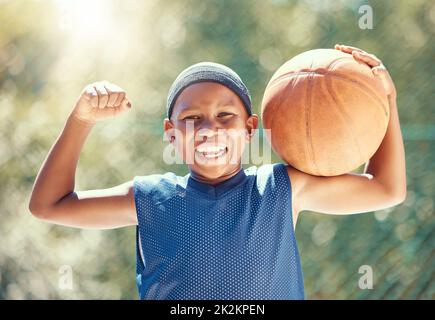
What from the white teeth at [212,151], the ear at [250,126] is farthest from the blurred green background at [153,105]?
the white teeth at [212,151]

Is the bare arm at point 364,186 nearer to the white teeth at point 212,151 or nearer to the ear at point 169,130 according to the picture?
the white teeth at point 212,151

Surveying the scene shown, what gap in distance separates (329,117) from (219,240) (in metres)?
0.38

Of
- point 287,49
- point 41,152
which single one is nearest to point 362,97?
point 287,49

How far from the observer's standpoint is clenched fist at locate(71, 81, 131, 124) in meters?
1.72

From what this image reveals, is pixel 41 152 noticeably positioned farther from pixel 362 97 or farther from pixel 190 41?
pixel 362 97

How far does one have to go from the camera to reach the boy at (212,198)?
5.38 ft

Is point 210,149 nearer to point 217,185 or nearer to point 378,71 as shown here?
point 217,185

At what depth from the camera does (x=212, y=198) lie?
1710 millimetres

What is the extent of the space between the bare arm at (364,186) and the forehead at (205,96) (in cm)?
23

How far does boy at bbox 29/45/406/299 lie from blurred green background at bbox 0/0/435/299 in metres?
1.75

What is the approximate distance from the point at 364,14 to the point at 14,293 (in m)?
2.19

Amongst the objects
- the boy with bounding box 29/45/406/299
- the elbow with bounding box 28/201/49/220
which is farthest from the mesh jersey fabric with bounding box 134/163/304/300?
the elbow with bounding box 28/201/49/220

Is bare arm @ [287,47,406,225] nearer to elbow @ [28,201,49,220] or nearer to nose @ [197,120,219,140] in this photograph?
nose @ [197,120,219,140]

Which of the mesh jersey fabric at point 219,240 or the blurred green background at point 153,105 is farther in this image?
the blurred green background at point 153,105
